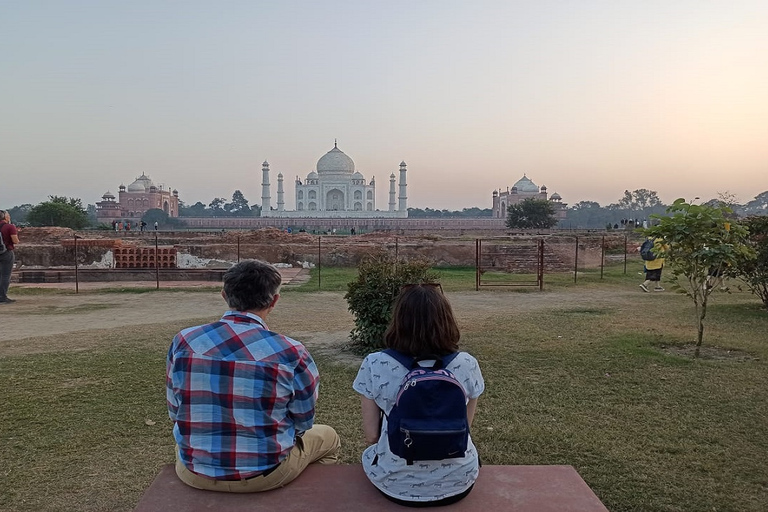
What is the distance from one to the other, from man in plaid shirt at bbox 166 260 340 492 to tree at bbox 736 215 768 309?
7.74 meters

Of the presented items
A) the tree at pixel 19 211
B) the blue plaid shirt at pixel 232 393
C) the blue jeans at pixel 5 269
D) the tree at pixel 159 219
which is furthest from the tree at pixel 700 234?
the tree at pixel 19 211

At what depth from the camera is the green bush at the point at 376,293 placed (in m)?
5.43

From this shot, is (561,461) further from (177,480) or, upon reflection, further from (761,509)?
(177,480)

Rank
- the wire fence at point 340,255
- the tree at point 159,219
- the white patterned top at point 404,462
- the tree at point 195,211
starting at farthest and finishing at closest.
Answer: the tree at point 195,211
the tree at point 159,219
the wire fence at point 340,255
the white patterned top at point 404,462

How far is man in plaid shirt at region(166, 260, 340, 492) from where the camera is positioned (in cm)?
186

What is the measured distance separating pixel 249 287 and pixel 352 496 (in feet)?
2.45

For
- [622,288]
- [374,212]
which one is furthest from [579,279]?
[374,212]

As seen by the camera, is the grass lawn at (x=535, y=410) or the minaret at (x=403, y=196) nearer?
the grass lawn at (x=535, y=410)

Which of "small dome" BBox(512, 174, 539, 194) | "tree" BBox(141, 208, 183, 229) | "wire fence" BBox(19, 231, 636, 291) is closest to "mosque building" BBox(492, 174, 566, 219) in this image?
"small dome" BBox(512, 174, 539, 194)

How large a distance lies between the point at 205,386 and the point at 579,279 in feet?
40.4

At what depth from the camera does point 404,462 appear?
1.81 metres

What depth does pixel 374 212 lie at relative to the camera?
216 ft

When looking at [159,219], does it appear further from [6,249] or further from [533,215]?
[6,249]

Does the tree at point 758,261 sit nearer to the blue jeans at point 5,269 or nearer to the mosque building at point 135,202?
the blue jeans at point 5,269
